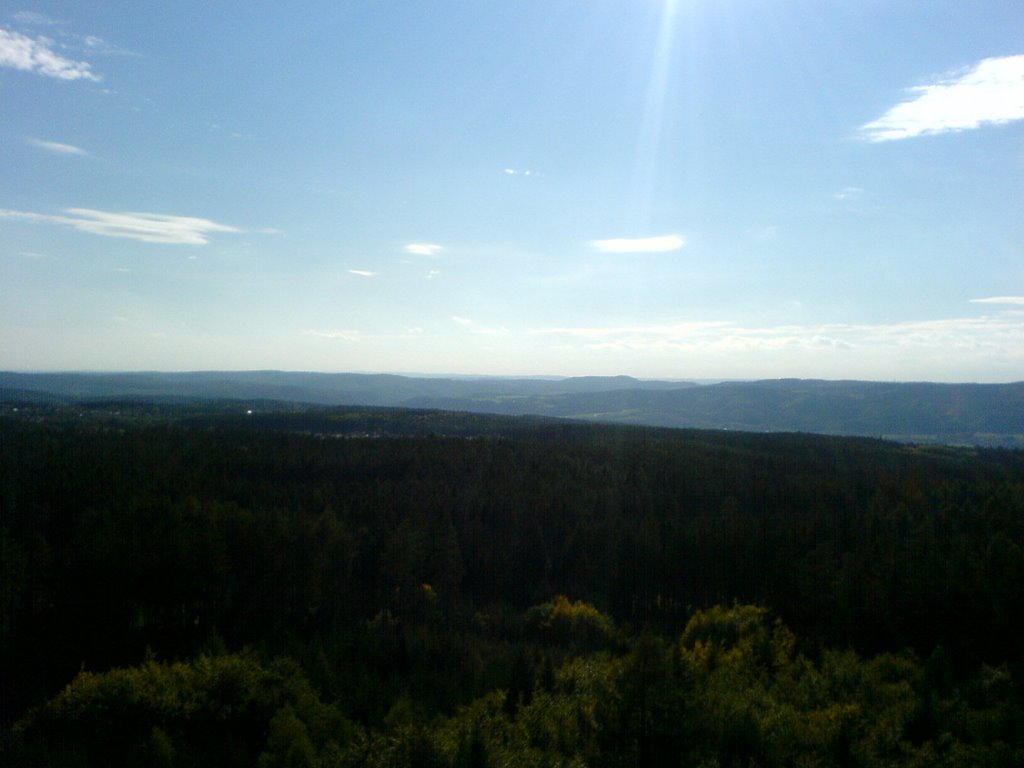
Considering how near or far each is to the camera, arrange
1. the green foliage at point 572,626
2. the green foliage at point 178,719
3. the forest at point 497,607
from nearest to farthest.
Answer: the forest at point 497,607 < the green foliage at point 178,719 < the green foliage at point 572,626

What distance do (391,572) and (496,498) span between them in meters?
19.5

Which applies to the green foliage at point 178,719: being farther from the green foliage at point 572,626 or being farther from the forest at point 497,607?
the green foliage at point 572,626

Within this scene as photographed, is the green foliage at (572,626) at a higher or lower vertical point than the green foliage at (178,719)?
lower

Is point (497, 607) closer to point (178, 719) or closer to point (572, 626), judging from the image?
point (572, 626)

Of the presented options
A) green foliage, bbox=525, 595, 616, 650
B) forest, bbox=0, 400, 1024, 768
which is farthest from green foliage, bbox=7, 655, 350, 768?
green foliage, bbox=525, 595, 616, 650

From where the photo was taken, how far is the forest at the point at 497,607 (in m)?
20.7

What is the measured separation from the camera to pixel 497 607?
54125mm

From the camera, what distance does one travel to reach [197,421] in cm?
13738

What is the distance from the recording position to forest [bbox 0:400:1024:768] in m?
20.7

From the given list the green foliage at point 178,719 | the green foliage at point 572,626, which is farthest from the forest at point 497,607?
the green foliage at point 572,626

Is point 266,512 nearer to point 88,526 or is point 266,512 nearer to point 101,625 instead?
point 88,526

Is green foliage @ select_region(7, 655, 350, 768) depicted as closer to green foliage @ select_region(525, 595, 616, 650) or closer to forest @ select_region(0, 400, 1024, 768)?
forest @ select_region(0, 400, 1024, 768)

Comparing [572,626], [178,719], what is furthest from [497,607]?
[178,719]

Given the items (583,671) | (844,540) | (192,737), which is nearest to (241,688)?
(192,737)
